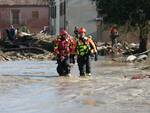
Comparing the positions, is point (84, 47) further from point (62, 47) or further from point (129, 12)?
point (129, 12)

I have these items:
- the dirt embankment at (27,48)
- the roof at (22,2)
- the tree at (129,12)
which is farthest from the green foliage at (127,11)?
the roof at (22,2)

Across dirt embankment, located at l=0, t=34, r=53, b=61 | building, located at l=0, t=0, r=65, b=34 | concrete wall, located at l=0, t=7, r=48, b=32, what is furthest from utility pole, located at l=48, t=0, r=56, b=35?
dirt embankment, located at l=0, t=34, r=53, b=61

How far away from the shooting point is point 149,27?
40219 mm

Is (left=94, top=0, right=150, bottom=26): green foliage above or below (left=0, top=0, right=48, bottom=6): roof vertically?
below

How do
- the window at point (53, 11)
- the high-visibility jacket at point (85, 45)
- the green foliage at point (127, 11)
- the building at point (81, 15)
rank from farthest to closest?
Answer: the window at point (53, 11), the building at point (81, 15), the green foliage at point (127, 11), the high-visibility jacket at point (85, 45)

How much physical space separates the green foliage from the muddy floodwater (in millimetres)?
18137

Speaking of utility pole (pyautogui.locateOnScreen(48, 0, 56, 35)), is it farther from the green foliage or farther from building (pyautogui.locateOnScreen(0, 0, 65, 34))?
the green foliage

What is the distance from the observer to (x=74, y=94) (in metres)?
16.1

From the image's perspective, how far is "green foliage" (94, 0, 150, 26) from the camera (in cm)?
3972

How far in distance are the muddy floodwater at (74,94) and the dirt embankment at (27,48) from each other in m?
16.3

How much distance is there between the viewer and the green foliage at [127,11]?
3972cm

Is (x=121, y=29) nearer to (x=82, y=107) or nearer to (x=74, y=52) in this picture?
(x=74, y=52)

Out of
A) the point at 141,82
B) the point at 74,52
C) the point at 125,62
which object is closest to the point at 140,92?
the point at 141,82

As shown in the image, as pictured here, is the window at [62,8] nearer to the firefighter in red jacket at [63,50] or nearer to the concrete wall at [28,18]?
the concrete wall at [28,18]
